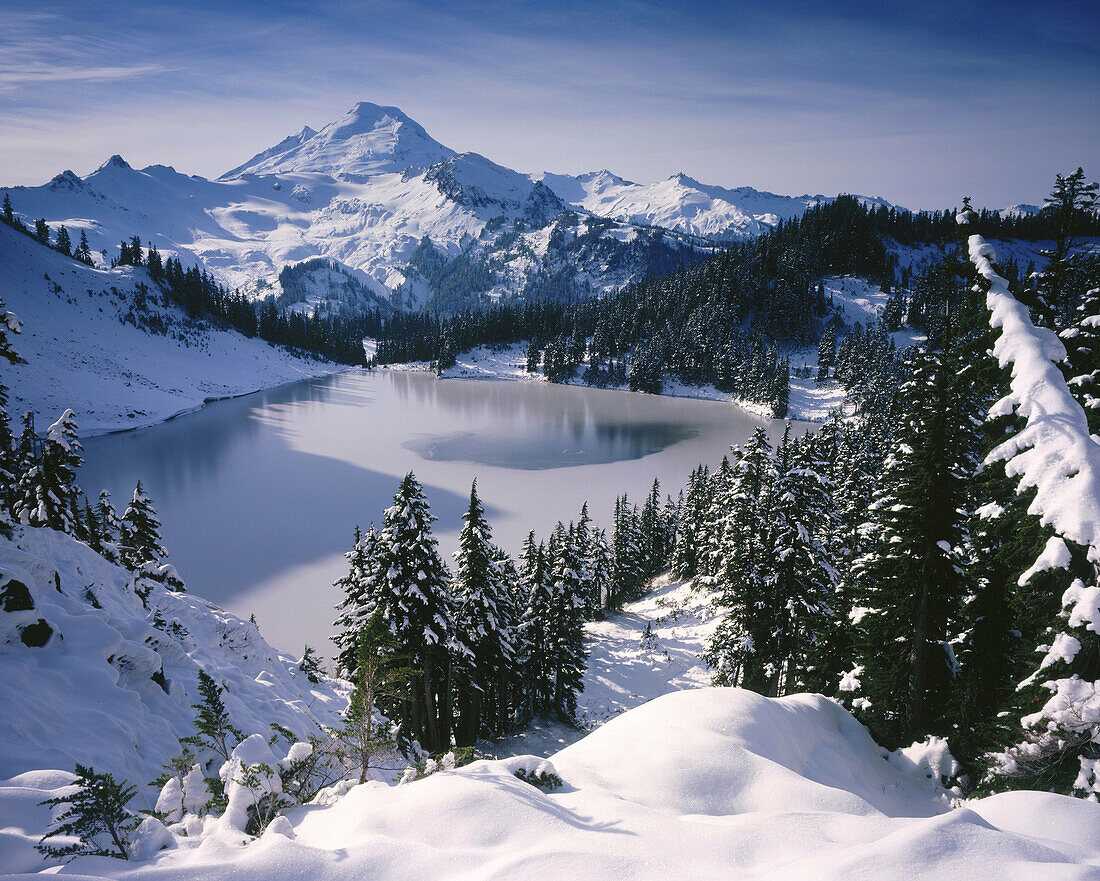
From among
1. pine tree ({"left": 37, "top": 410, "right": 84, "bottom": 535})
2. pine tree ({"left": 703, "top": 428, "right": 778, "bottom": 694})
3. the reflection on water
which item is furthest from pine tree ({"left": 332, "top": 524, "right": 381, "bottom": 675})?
the reflection on water

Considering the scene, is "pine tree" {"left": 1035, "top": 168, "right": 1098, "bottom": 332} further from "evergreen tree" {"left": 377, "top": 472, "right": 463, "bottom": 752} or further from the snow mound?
"evergreen tree" {"left": 377, "top": 472, "right": 463, "bottom": 752}

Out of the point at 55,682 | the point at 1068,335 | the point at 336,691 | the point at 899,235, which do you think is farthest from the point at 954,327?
the point at 899,235

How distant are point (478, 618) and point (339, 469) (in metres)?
44.1

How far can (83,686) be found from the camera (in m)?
9.97

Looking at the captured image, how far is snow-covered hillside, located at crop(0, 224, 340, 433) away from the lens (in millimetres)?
79562

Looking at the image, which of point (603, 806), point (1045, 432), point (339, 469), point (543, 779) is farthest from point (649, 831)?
point (339, 469)

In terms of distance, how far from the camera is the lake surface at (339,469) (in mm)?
36219

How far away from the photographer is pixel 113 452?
6444 centimetres

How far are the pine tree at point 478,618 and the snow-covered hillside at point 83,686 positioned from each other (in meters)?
6.17

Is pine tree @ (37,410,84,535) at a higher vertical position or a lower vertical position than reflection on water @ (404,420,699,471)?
higher

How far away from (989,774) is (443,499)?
4511cm

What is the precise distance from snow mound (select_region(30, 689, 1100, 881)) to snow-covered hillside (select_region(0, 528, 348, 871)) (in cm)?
237

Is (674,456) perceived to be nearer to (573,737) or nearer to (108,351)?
(573,737)

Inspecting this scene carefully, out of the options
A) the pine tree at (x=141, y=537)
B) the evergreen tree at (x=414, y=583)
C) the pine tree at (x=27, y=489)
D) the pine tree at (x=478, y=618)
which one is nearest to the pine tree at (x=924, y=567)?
the pine tree at (x=478, y=618)
